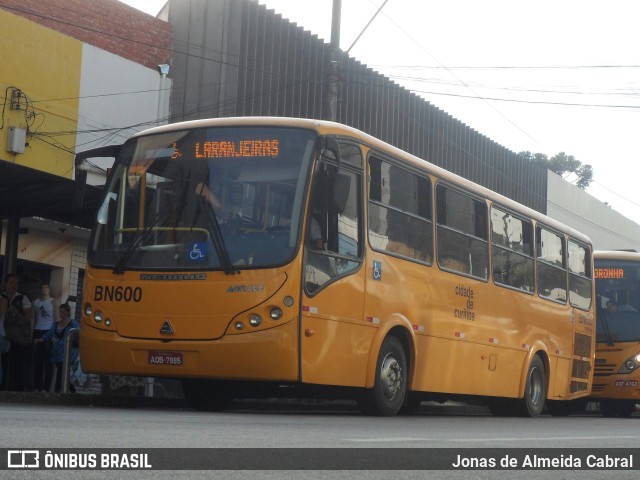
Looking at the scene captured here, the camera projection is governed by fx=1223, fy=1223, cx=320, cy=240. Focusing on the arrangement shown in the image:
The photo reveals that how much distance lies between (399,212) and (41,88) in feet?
34.1

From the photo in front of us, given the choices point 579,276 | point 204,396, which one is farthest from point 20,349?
point 579,276

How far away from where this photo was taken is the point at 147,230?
1284cm

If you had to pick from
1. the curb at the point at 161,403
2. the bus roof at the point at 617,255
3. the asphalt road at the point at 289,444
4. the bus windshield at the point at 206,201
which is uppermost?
the bus roof at the point at 617,255

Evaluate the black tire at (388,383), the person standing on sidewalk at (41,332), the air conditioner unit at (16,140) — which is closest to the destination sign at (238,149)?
the black tire at (388,383)

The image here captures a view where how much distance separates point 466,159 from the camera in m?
36.3

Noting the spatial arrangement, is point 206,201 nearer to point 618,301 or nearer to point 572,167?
point 618,301

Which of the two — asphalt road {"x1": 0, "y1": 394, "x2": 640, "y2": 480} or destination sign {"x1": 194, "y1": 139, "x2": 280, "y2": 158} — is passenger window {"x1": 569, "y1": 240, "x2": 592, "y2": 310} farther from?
asphalt road {"x1": 0, "y1": 394, "x2": 640, "y2": 480}

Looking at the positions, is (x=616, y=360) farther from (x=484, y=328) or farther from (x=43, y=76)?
(x=43, y=76)

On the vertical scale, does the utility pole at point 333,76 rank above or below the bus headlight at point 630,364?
above

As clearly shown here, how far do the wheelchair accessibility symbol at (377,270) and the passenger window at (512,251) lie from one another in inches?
149

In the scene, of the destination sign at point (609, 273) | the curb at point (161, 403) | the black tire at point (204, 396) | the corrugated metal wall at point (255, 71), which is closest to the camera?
the curb at point (161, 403)

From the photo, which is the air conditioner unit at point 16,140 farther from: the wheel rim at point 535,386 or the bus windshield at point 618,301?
the bus windshield at point 618,301

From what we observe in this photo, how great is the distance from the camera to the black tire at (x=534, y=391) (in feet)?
60.8

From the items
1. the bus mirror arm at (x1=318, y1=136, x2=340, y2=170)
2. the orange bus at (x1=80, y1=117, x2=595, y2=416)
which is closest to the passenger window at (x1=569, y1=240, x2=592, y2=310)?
the orange bus at (x1=80, y1=117, x2=595, y2=416)
